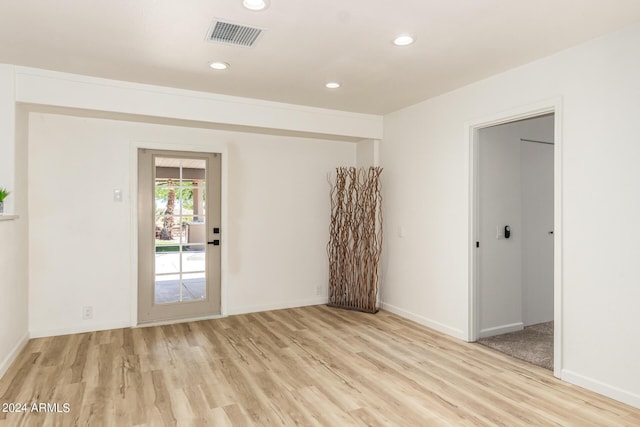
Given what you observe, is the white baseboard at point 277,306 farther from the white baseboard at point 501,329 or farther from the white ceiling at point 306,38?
the white ceiling at point 306,38

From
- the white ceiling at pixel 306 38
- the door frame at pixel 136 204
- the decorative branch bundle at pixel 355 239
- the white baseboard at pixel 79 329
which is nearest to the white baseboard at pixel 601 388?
the decorative branch bundle at pixel 355 239

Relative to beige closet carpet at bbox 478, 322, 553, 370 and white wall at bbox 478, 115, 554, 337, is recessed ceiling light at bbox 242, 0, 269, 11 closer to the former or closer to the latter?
white wall at bbox 478, 115, 554, 337

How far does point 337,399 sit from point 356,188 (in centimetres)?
301

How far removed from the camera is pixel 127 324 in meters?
4.34

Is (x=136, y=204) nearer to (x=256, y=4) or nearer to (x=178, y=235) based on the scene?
(x=178, y=235)

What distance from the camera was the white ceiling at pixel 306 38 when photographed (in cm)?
242

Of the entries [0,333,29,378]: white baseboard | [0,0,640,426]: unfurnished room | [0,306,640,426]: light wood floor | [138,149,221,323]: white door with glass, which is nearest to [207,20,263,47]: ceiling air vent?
[0,0,640,426]: unfurnished room

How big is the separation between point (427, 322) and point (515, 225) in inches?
56.1

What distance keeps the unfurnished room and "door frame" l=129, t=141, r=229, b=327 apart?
24mm

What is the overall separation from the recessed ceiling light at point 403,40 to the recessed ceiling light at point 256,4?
0.99 meters

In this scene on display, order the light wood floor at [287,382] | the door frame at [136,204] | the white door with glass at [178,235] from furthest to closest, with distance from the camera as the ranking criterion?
the white door with glass at [178,235] < the door frame at [136,204] < the light wood floor at [287,382]

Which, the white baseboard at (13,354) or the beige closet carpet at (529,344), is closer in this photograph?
the white baseboard at (13,354)

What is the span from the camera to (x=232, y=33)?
2775 mm

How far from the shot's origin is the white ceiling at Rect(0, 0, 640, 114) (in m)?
2.42
